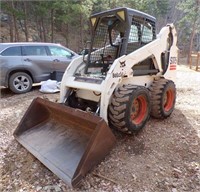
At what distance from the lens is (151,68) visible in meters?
4.78

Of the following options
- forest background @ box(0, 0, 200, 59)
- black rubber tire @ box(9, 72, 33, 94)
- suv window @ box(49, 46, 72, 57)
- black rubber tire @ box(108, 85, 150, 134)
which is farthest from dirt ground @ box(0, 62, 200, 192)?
forest background @ box(0, 0, 200, 59)

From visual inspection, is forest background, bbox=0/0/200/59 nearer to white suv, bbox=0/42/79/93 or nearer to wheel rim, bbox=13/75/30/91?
white suv, bbox=0/42/79/93

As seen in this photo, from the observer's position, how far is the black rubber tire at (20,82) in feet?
23.2

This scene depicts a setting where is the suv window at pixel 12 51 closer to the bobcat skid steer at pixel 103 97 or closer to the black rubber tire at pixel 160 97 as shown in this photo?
the bobcat skid steer at pixel 103 97

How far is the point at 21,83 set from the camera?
7234 millimetres

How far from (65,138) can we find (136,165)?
1142mm

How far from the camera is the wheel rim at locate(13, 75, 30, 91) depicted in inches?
281

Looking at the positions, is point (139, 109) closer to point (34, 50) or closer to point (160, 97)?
point (160, 97)

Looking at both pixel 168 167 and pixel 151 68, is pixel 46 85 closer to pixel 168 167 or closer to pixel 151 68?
pixel 151 68

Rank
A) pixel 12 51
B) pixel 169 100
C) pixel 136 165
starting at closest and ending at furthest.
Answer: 1. pixel 136 165
2. pixel 169 100
3. pixel 12 51

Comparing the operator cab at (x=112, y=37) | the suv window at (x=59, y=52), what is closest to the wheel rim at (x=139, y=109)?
the operator cab at (x=112, y=37)

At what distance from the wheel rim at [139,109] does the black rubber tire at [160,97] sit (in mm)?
494

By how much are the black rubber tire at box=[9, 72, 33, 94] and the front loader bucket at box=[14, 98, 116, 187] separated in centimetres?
333

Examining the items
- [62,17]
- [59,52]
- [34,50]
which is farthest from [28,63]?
[62,17]
